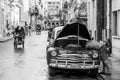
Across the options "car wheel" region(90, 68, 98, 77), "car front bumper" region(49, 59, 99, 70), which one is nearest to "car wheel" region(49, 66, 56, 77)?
"car front bumper" region(49, 59, 99, 70)

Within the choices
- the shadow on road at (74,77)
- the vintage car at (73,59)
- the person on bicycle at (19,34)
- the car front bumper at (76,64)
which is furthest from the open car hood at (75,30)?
the person on bicycle at (19,34)

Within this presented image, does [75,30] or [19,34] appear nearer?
[75,30]

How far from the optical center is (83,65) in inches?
459

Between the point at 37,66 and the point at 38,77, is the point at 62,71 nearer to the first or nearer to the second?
the point at 38,77

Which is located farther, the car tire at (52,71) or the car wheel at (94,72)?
the car tire at (52,71)

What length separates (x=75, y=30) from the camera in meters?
14.3

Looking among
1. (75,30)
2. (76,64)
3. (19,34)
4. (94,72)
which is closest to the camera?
(76,64)

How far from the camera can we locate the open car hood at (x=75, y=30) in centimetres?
1388

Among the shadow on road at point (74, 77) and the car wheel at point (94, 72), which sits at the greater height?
the car wheel at point (94, 72)

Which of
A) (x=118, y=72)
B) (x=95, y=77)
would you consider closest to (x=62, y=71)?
(x=95, y=77)

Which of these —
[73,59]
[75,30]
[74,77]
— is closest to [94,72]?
[74,77]

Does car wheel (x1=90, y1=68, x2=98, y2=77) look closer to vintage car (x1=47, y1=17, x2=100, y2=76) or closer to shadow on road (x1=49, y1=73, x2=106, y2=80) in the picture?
vintage car (x1=47, y1=17, x2=100, y2=76)

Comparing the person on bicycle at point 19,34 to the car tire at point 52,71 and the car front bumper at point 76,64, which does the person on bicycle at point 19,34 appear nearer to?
the car tire at point 52,71

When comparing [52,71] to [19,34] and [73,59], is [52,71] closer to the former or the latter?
[73,59]
